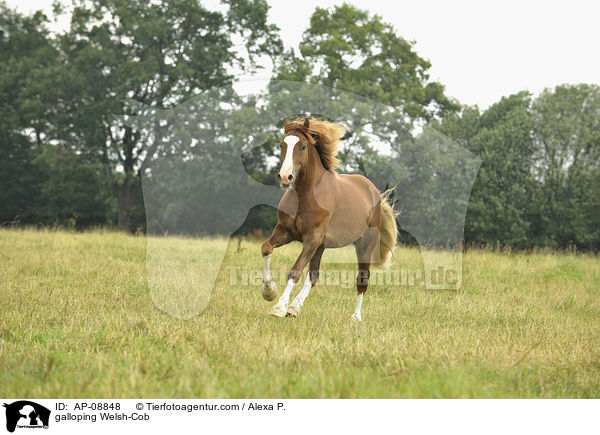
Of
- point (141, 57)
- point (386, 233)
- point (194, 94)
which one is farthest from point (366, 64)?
point (386, 233)

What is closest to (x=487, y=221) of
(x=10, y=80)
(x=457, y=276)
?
(x=457, y=276)

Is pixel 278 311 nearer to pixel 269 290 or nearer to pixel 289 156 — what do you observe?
pixel 269 290

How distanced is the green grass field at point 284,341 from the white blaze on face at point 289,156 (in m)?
1.69

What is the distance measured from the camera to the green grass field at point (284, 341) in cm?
343

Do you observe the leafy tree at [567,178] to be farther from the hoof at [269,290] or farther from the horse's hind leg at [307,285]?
the hoof at [269,290]

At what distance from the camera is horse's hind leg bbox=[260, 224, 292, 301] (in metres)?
5.52

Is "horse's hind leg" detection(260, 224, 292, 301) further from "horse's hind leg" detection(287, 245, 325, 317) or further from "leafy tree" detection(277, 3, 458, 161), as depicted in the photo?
"leafy tree" detection(277, 3, 458, 161)

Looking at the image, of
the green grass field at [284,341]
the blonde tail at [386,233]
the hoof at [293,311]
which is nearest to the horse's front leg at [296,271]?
the hoof at [293,311]

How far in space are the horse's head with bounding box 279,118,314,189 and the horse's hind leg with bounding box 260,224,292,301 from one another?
2.39 feet

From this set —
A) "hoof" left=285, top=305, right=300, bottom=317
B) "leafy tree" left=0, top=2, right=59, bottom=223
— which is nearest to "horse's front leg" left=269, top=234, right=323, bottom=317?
"hoof" left=285, top=305, right=300, bottom=317

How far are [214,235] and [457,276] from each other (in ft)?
19.7

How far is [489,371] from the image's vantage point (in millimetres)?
4020
